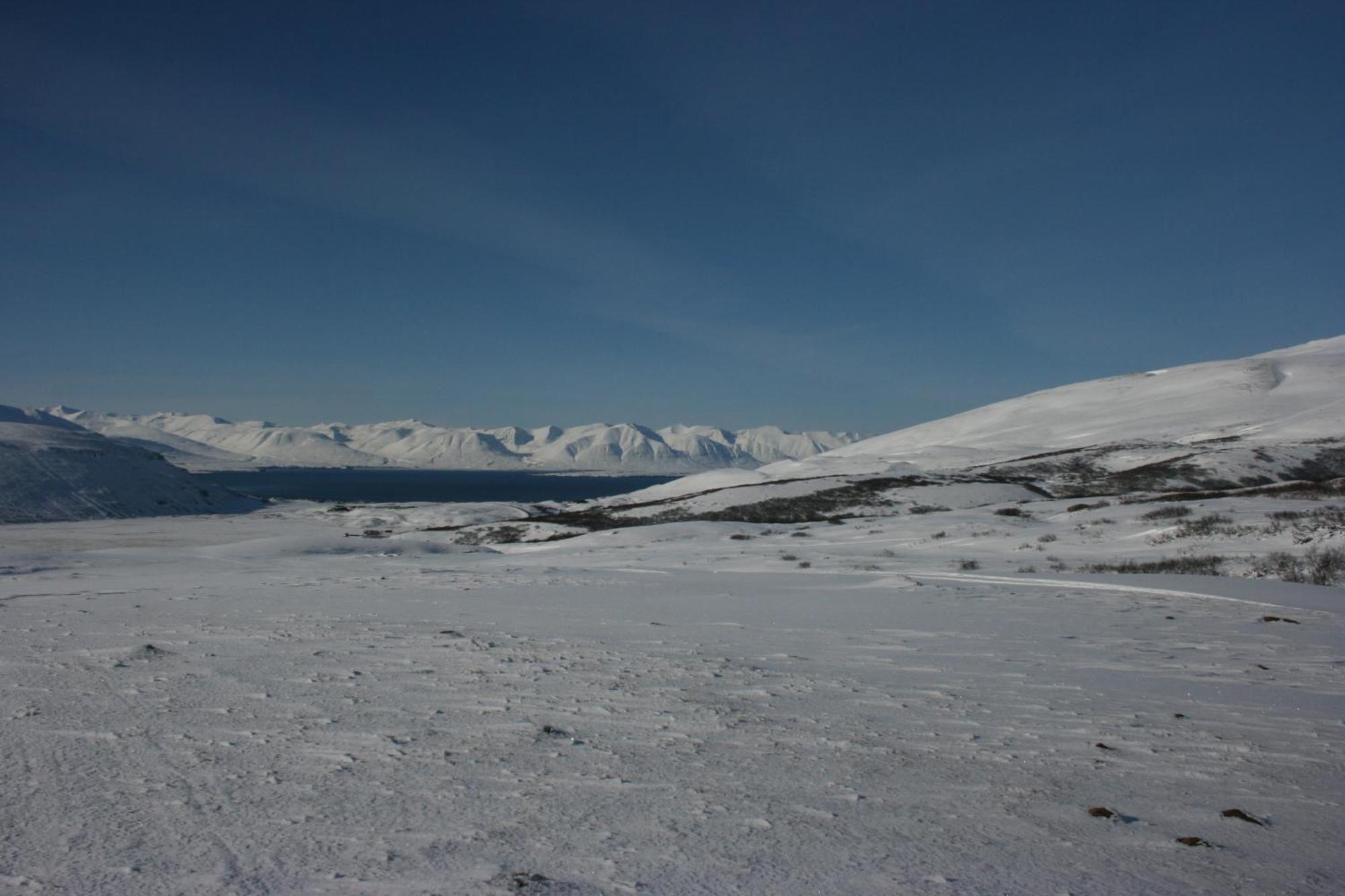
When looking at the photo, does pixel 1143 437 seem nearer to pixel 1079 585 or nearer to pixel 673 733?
pixel 1079 585

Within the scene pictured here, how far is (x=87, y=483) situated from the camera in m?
71.5

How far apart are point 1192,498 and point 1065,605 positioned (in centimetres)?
2050

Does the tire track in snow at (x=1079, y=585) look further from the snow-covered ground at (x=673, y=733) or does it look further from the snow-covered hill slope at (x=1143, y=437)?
the snow-covered hill slope at (x=1143, y=437)

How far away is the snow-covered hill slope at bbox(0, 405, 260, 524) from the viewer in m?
65.8

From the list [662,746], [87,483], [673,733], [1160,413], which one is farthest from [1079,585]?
[1160,413]

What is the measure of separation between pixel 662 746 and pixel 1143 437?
87.6 meters

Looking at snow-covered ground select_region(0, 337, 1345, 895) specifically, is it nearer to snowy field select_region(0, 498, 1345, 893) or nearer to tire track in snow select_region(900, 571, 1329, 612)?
snowy field select_region(0, 498, 1345, 893)

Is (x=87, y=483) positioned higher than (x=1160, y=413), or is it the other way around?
(x=1160, y=413)

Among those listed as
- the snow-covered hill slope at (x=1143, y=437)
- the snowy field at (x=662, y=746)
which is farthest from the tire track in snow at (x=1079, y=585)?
the snow-covered hill slope at (x=1143, y=437)

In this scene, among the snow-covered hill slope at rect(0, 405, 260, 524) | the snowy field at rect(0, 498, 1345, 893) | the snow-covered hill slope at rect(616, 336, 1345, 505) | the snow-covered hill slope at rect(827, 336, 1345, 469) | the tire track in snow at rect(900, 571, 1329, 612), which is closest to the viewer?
the snowy field at rect(0, 498, 1345, 893)

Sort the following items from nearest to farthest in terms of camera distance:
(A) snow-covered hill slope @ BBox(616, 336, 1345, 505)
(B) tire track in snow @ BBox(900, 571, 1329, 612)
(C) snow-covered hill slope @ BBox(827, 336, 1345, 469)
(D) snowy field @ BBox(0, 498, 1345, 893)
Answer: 1. (D) snowy field @ BBox(0, 498, 1345, 893)
2. (B) tire track in snow @ BBox(900, 571, 1329, 612)
3. (A) snow-covered hill slope @ BBox(616, 336, 1345, 505)
4. (C) snow-covered hill slope @ BBox(827, 336, 1345, 469)

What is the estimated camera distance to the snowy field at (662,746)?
3.39m

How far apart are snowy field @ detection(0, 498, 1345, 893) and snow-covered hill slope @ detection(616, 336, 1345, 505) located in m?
40.7

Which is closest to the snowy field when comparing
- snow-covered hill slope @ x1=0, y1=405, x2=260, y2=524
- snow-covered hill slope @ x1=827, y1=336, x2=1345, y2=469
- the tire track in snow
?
the tire track in snow
